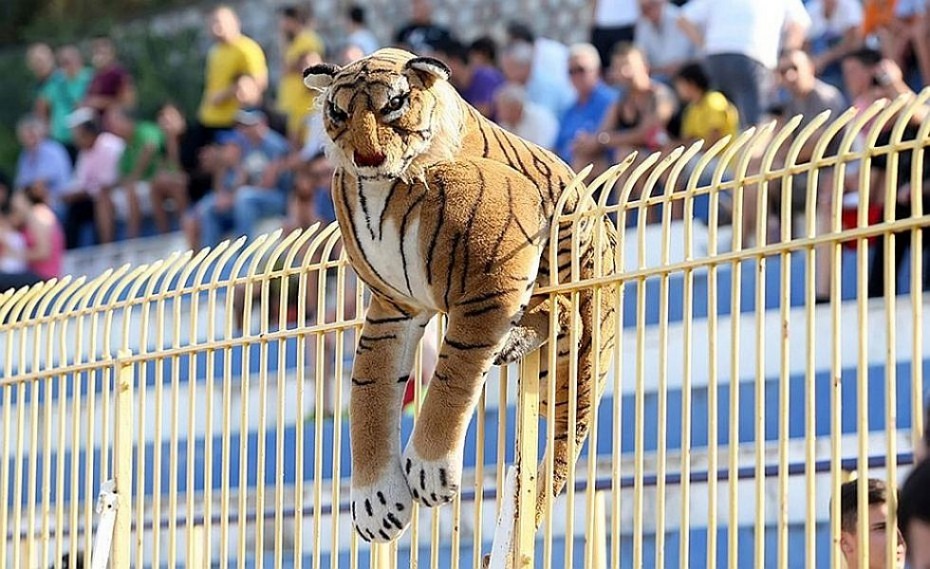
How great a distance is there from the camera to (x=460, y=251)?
182 inches

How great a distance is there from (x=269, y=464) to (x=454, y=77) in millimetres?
4291

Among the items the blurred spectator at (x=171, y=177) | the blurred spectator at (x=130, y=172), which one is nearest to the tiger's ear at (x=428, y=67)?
the blurred spectator at (x=171, y=177)

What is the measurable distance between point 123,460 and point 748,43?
556cm

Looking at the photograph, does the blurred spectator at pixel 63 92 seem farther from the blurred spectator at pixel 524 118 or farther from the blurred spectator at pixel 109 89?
the blurred spectator at pixel 524 118

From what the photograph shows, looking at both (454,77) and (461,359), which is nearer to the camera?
(461,359)

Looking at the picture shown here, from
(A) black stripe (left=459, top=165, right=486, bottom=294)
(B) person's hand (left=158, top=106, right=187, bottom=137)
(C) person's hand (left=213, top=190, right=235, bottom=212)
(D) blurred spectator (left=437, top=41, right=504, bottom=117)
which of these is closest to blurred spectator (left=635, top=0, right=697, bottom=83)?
(D) blurred spectator (left=437, top=41, right=504, bottom=117)

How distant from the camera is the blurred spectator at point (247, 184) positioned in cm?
1259

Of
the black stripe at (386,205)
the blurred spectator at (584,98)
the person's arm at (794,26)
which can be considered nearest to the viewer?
the black stripe at (386,205)

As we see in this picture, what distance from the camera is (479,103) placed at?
1236 cm

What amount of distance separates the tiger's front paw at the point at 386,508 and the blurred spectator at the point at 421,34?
27.9ft

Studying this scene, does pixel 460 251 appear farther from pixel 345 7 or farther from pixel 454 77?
pixel 345 7

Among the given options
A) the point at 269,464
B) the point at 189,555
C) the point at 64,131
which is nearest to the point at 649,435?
the point at 269,464

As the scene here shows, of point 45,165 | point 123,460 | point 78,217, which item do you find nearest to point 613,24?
point 78,217

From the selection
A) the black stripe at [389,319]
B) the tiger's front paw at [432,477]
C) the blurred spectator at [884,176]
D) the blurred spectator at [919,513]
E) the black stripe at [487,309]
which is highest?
the blurred spectator at [884,176]
